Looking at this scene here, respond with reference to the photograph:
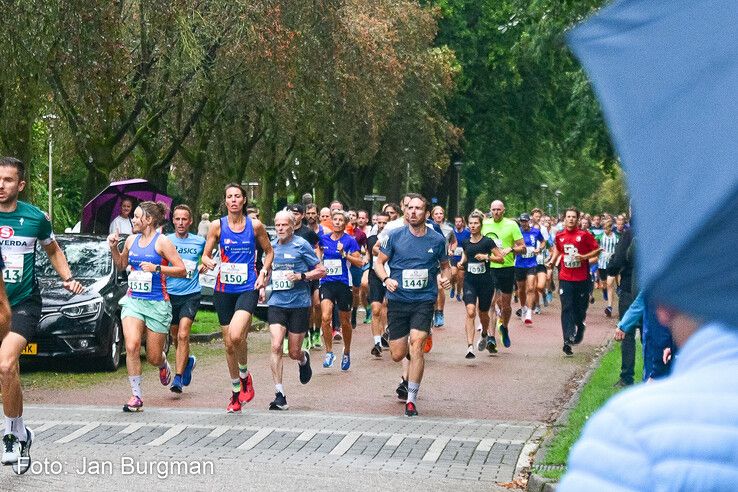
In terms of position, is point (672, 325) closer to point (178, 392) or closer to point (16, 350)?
point (16, 350)

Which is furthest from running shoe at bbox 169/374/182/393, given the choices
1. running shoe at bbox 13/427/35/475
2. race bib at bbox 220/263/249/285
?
running shoe at bbox 13/427/35/475

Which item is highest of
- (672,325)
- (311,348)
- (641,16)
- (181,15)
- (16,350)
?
(181,15)

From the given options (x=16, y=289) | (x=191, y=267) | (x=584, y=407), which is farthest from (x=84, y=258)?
(x=16, y=289)

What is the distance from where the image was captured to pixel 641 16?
157 cm

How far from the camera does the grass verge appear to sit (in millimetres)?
9234

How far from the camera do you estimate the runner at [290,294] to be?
12.7 m

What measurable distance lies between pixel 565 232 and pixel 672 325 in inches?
722

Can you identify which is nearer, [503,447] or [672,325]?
[672,325]

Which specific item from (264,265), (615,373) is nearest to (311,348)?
(615,373)

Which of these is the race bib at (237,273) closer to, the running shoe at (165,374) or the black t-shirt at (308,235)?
the running shoe at (165,374)

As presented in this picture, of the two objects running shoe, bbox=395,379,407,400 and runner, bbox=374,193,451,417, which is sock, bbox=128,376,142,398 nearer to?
runner, bbox=374,193,451,417

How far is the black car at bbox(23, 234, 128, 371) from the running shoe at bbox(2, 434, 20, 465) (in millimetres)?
6333

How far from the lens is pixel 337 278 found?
60.3 ft

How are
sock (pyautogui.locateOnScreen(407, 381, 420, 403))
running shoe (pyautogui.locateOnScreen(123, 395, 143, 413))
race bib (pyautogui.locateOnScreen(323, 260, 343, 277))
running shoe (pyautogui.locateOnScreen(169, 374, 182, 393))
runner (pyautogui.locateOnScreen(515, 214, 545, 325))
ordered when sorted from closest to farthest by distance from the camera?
running shoe (pyautogui.locateOnScreen(123, 395, 143, 413)) → sock (pyautogui.locateOnScreen(407, 381, 420, 403)) → running shoe (pyautogui.locateOnScreen(169, 374, 182, 393)) → race bib (pyautogui.locateOnScreen(323, 260, 343, 277)) → runner (pyautogui.locateOnScreen(515, 214, 545, 325))
